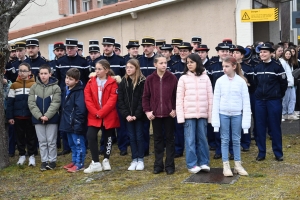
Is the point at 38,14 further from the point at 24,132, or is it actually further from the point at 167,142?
the point at 167,142

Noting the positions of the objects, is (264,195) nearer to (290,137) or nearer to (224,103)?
(224,103)

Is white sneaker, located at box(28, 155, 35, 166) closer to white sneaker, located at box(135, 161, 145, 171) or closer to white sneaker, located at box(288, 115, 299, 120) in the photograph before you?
white sneaker, located at box(135, 161, 145, 171)

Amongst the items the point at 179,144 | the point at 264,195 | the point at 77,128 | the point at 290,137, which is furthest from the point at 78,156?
the point at 290,137

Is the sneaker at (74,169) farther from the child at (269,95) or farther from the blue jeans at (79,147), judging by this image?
the child at (269,95)

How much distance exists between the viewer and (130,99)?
378 inches

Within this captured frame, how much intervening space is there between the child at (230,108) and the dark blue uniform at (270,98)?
109 centimetres

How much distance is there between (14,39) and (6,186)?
12.4 m

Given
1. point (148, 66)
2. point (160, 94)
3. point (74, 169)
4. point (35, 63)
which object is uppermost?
point (35, 63)

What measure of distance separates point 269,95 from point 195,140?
5.32ft

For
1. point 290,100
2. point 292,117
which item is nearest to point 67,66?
point 290,100

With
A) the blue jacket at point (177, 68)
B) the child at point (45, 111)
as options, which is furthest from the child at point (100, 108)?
the blue jacket at point (177, 68)

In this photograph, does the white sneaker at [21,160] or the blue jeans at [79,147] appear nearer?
the blue jeans at [79,147]

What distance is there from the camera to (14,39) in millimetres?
20531

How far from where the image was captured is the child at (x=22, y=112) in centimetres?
1030
